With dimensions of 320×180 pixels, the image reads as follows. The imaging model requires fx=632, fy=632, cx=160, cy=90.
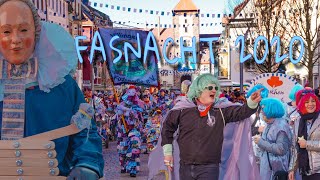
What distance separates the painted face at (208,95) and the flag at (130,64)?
A: 7679mm

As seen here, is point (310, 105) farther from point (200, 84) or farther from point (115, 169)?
point (115, 169)

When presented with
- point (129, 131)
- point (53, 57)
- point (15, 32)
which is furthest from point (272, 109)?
point (129, 131)

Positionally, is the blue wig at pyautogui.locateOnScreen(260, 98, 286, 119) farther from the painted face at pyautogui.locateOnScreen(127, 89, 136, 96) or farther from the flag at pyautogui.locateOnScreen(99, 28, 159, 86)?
the flag at pyautogui.locateOnScreen(99, 28, 159, 86)

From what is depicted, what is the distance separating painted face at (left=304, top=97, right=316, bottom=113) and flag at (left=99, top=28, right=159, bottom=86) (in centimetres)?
758

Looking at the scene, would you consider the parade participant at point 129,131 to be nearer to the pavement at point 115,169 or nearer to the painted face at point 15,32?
the pavement at point 115,169

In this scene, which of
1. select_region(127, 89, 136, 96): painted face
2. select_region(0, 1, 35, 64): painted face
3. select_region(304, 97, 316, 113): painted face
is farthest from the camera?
select_region(127, 89, 136, 96): painted face

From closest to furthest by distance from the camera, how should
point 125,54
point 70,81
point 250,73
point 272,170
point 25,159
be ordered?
1. point 25,159
2. point 70,81
3. point 272,170
4. point 125,54
5. point 250,73

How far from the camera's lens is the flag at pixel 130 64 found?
13.9m

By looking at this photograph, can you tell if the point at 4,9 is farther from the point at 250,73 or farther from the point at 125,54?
the point at 250,73

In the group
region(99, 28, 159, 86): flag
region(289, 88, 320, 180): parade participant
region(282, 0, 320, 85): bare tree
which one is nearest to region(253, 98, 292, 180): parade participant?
region(289, 88, 320, 180): parade participant

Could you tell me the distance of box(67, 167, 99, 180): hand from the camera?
2.58m

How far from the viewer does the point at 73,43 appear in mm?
2975

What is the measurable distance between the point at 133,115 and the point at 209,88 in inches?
263

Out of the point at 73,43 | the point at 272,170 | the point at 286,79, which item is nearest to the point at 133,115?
the point at 286,79
